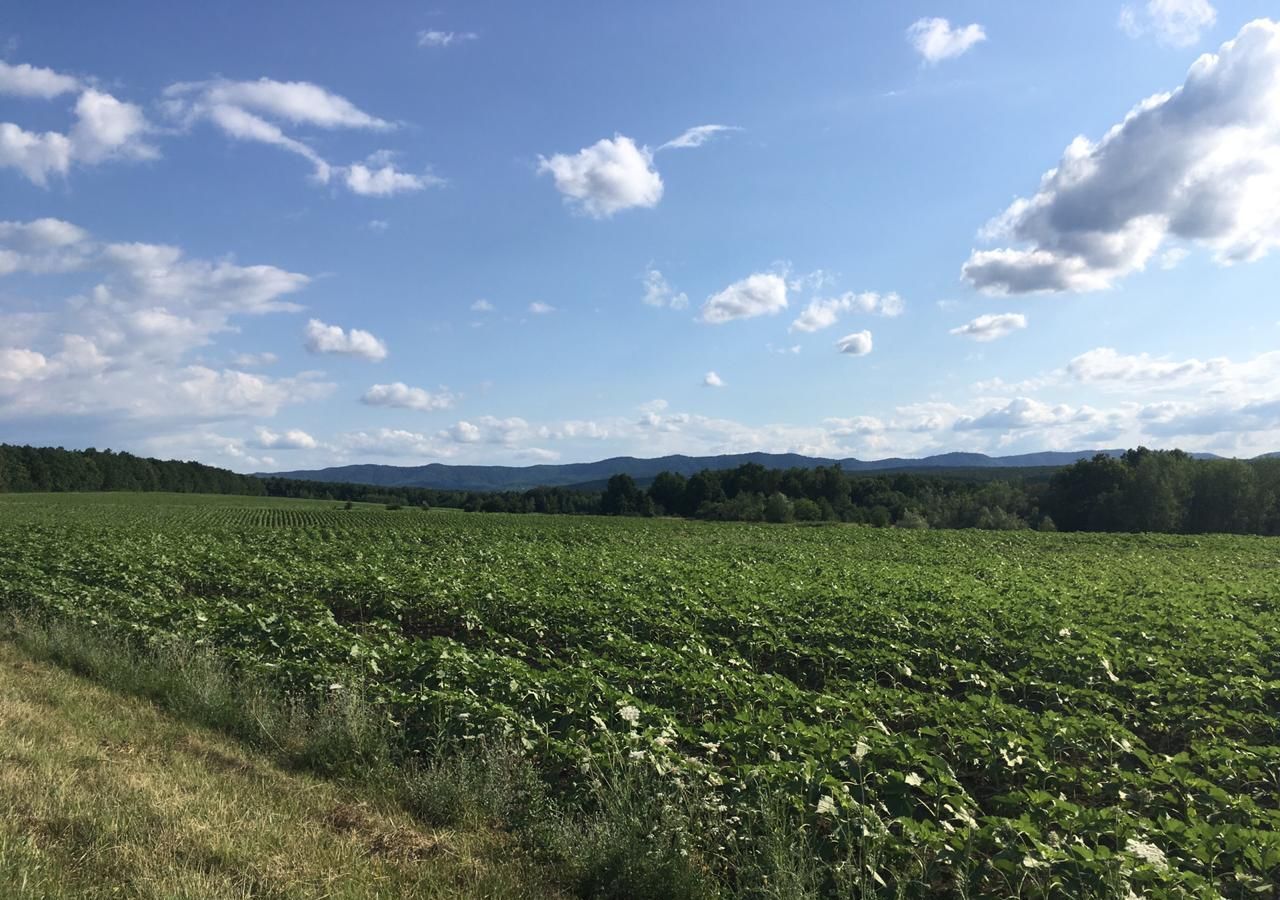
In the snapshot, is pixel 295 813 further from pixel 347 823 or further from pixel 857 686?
pixel 857 686

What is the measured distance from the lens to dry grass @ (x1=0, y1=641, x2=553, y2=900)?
3.98m

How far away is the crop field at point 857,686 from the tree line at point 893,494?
6195 cm

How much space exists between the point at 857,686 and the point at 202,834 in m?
6.75

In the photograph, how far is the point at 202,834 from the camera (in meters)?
4.54

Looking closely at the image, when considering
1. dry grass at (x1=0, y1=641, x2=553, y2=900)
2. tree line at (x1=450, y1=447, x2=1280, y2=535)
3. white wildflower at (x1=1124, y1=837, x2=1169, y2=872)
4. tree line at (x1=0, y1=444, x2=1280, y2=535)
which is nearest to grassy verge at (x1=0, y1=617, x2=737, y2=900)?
dry grass at (x1=0, y1=641, x2=553, y2=900)

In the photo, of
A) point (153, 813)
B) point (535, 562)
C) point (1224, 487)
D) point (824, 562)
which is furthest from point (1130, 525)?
point (153, 813)

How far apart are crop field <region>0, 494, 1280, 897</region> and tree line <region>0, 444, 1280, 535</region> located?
62.0m

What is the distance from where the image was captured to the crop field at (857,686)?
4.41 m

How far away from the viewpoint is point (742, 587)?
1641cm

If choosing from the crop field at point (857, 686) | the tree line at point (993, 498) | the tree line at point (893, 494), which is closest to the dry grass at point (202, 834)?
the crop field at point (857, 686)

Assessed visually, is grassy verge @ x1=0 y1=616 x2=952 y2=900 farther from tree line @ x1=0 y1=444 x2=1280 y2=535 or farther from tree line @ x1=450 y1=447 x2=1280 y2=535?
tree line @ x1=0 y1=444 x2=1280 y2=535

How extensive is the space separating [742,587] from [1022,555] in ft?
65.5

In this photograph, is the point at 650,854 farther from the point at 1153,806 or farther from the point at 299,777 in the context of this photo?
the point at 1153,806

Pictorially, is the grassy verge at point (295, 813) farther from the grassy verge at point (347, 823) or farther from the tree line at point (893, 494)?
the tree line at point (893, 494)
